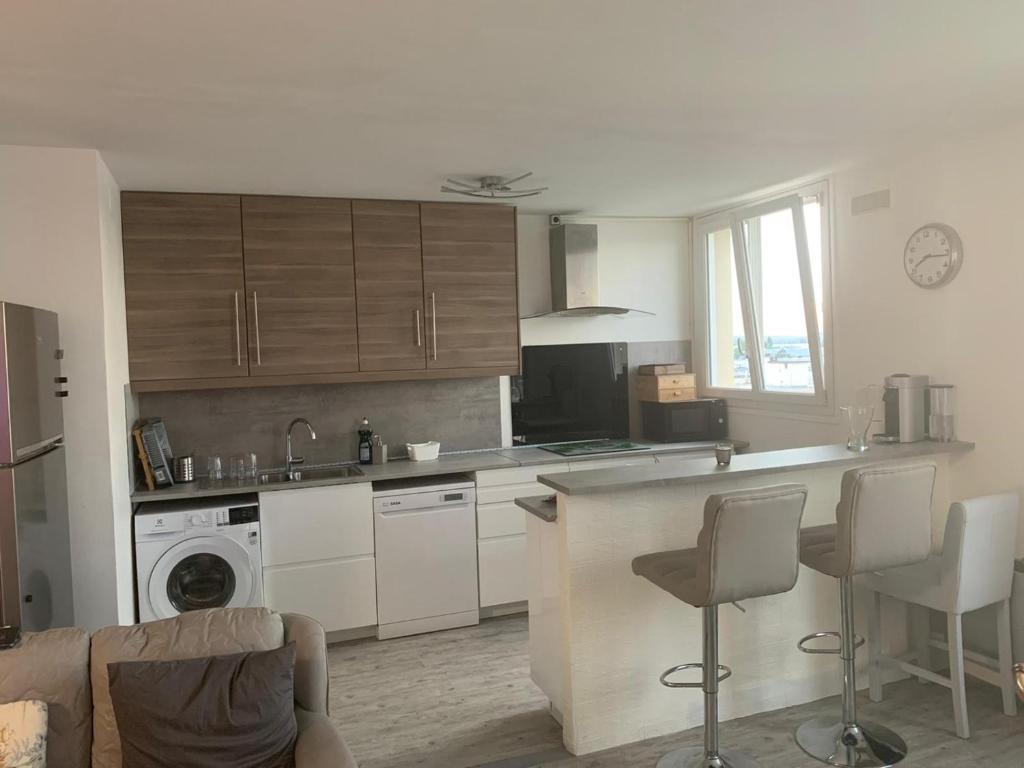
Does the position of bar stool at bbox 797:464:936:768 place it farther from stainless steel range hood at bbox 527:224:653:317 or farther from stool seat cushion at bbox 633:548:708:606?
stainless steel range hood at bbox 527:224:653:317

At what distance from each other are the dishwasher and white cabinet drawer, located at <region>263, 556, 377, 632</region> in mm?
75

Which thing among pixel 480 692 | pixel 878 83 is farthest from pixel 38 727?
pixel 878 83

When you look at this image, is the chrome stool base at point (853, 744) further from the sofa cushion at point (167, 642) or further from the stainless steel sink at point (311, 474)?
the stainless steel sink at point (311, 474)

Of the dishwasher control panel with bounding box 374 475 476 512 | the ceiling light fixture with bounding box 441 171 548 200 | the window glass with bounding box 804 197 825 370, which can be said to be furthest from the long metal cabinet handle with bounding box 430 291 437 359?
the window glass with bounding box 804 197 825 370

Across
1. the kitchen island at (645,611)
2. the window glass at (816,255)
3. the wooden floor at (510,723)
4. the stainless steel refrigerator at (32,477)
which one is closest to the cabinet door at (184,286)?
the stainless steel refrigerator at (32,477)

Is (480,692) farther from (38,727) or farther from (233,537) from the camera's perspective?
(38,727)

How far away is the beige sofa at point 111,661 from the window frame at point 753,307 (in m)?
3.42

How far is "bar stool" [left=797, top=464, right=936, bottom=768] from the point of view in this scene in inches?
112

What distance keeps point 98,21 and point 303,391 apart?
2987mm

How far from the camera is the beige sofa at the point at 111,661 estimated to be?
208 cm

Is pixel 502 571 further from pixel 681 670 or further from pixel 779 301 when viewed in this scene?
pixel 779 301


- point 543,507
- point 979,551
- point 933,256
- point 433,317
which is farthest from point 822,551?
point 433,317

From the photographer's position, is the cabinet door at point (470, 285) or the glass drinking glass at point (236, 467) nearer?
the glass drinking glass at point (236, 467)

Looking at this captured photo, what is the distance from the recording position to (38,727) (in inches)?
78.4
